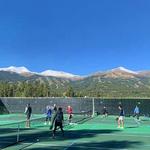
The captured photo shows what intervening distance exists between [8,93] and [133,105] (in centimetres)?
4628

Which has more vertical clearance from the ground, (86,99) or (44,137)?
(86,99)

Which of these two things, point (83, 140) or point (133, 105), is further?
point (133, 105)

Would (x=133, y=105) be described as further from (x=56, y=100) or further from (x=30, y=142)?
(x=30, y=142)

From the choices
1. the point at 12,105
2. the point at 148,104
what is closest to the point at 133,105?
the point at 148,104

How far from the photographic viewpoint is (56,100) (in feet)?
216

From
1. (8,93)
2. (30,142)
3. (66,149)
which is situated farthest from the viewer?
(8,93)

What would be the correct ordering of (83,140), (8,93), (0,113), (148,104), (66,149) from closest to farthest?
(66,149) → (83,140) → (148,104) → (0,113) → (8,93)

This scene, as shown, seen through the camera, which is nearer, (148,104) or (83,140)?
(83,140)

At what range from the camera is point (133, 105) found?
203ft

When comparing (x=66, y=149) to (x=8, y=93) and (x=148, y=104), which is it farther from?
(x=8, y=93)

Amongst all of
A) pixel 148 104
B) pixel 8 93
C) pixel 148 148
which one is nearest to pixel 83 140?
pixel 148 148

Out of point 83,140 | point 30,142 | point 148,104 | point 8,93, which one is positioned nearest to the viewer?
point 30,142

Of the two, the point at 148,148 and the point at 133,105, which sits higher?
the point at 133,105

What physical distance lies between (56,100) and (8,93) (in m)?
39.4
